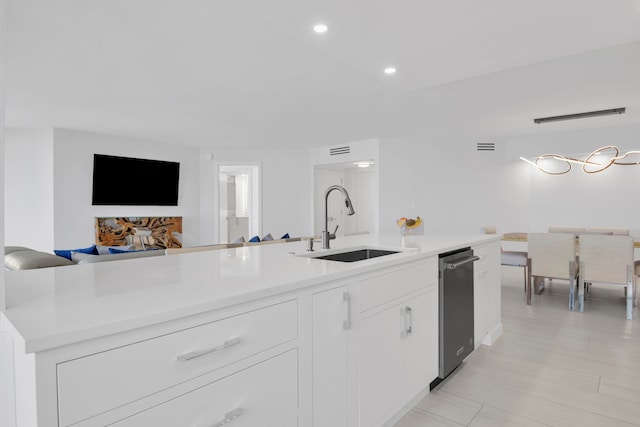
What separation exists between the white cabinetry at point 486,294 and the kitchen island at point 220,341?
887 mm

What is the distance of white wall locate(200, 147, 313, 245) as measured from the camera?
7.65 metres

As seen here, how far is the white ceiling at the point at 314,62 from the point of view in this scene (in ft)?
7.18


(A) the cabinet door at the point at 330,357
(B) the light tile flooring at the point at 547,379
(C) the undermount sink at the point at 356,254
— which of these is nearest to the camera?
(A) the cabinet door at the point at 330,357

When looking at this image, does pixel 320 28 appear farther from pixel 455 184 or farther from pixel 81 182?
pixel 81 182

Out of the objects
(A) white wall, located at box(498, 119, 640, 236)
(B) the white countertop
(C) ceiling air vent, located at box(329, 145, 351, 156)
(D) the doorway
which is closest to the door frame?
(D) the doorway

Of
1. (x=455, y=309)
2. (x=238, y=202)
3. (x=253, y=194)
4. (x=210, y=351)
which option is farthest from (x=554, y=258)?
(x=238, y=202)

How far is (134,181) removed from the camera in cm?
666

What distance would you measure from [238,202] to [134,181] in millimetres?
3213

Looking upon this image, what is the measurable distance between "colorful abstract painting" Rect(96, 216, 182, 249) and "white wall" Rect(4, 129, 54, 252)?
78 cm

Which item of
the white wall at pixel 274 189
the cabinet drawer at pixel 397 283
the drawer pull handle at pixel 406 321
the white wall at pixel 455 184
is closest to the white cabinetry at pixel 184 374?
the cabinet drawer at pixel 397 283

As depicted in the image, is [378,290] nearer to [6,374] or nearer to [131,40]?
[6,374]

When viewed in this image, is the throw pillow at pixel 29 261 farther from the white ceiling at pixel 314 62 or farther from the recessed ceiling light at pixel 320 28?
the recessed ceiling light at pixel 320 28

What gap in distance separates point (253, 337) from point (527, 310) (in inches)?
155

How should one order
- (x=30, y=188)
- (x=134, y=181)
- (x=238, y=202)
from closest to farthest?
(x=30, y=188) < (x=134, y=181) < (x=238, y=202)
